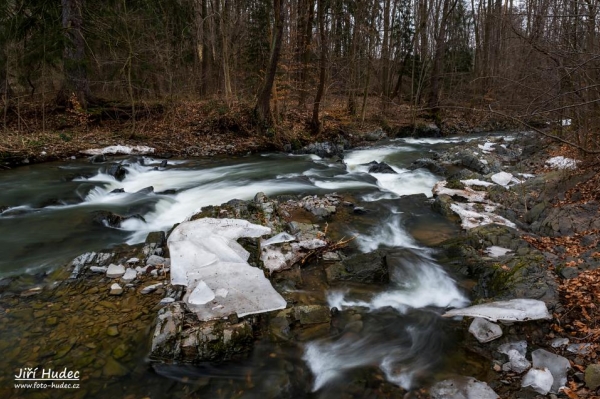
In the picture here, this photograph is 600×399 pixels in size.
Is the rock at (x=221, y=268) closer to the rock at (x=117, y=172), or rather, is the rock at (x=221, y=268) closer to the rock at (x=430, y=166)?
the rock at (x=117, y=172)

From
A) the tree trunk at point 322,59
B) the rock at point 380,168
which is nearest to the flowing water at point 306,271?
the rock at point 380,168

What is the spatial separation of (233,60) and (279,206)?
1504 cm

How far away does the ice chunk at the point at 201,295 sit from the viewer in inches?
166

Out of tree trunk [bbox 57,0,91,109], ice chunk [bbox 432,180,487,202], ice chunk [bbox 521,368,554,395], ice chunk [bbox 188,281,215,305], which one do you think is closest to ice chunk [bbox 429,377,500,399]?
ice chunk [bbox 521,368,554,395]

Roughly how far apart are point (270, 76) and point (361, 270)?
10456mm

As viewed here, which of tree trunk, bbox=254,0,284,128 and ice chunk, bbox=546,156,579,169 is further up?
tree trunk, bbox=254,0,284,128

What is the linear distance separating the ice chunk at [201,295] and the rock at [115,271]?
140cm

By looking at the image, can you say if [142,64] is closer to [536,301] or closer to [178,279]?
[178,279]

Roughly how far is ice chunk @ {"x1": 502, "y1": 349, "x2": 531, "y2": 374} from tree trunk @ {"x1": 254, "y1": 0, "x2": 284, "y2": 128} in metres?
12.3

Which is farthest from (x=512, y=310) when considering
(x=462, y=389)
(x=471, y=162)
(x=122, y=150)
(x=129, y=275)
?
(x=122, y=150)

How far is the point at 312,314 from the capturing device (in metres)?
4.36

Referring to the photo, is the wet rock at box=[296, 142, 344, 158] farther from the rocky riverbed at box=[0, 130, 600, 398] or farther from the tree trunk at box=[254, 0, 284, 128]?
the rocky riverbed at box=[0, 130, 600, 398]

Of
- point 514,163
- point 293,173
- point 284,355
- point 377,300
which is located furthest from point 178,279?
point 514,163

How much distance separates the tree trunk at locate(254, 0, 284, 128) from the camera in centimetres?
1324
